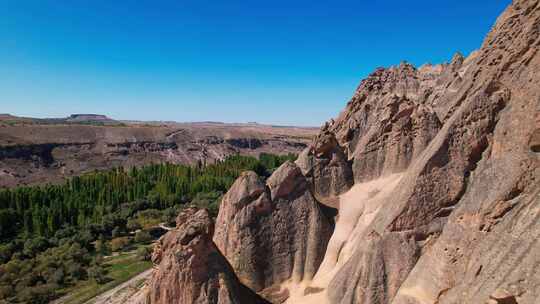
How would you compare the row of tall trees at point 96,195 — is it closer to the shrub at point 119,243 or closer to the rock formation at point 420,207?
the shrub at point 119,243

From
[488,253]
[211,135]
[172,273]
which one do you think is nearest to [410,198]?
[488,253]

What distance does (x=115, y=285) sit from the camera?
33781 mm

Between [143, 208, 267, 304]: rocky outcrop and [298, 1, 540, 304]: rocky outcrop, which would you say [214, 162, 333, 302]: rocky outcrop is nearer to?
[298, 1, 540, 304]: rocky outcrop

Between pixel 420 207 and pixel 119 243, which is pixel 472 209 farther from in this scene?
pixel 119 243

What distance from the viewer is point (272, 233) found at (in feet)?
50.7

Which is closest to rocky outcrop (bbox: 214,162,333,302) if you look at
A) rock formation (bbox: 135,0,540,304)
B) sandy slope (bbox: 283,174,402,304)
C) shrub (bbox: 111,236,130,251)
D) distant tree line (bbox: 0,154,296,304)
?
rock formation (bbox: 135,0,540,304)

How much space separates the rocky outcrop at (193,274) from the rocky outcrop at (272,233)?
2280 millimetres

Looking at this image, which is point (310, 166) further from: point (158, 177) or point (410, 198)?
point (158, 177)

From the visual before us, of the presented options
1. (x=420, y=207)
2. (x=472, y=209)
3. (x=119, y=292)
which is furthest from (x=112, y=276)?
(x=472, y=209)

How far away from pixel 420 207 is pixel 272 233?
6527 mm

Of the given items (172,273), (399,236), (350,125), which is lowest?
(172,273)

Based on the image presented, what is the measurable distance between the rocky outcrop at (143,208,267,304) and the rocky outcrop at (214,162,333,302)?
228 cm

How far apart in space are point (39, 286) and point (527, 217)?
40912 mm

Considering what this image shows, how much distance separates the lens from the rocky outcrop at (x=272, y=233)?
592 inches
